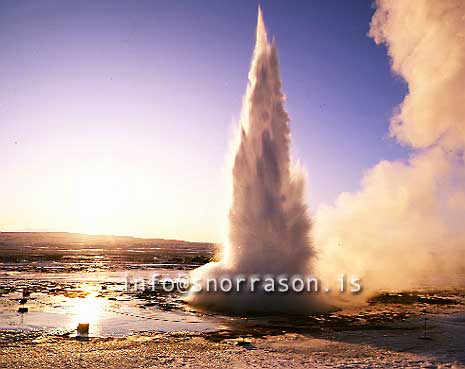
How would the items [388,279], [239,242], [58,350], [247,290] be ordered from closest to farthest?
[58,350] < [247,290] < [239,242] < [388,279]

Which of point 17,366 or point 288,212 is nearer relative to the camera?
point 17,366

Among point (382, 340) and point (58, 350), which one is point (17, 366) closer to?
point (58, 350)

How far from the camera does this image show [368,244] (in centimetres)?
4400

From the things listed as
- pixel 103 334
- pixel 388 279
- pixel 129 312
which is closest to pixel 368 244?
pixel 388 279

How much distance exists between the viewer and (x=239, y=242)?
27.4 meters

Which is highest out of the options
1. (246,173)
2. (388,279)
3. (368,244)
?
(246,173)

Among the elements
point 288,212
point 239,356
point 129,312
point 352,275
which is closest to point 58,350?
point 239,356

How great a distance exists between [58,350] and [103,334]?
2.88m

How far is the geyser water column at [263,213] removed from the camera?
24.1m

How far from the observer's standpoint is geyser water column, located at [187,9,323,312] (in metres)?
24.1

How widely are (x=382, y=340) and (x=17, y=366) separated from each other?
12.1 metres

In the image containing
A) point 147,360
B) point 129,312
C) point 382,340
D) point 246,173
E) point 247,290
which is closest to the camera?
point 147,360

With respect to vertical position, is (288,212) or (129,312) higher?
(288,212)

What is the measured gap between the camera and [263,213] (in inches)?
1089
